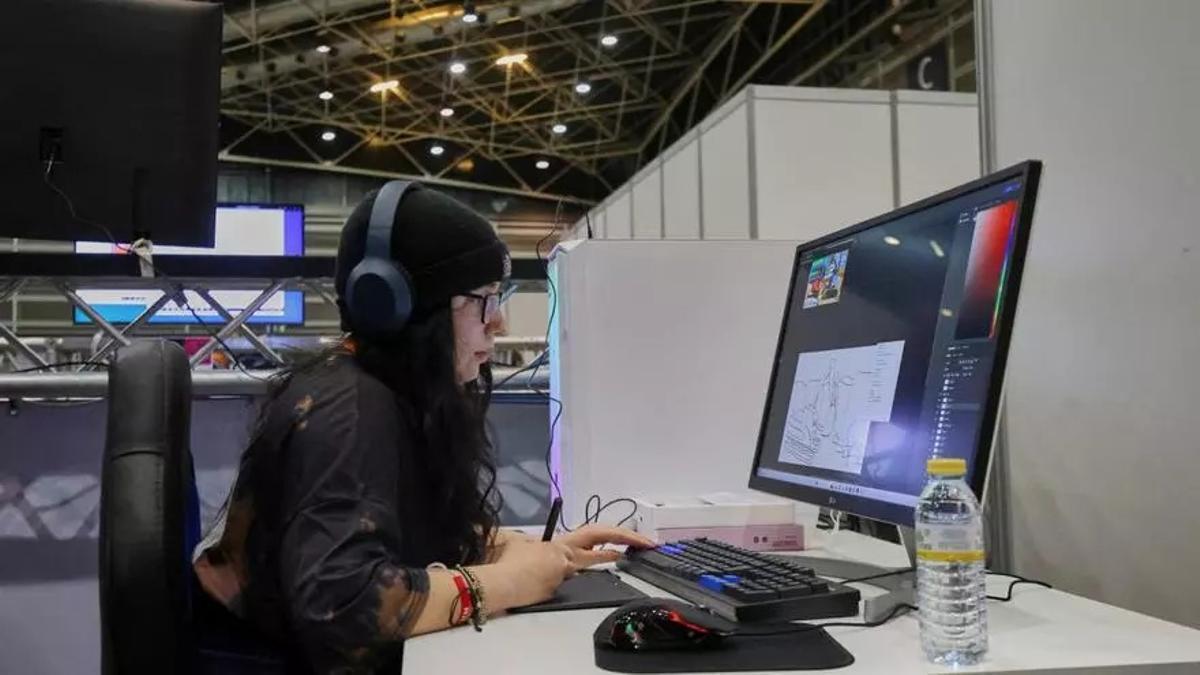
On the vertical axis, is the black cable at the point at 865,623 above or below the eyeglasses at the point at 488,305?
below

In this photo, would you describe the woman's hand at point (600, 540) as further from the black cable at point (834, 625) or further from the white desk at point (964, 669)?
the black cable at point (834, 625)

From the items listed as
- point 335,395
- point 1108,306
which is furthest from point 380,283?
point 1108,306

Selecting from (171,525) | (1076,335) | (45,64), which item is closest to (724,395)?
(1076,335)

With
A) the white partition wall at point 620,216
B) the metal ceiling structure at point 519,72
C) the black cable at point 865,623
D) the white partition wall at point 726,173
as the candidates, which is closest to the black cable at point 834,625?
the black cable at point 865,623

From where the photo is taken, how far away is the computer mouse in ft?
3.02

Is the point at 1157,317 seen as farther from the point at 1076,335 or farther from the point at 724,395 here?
the point at 724,395

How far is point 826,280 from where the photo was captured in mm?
1466

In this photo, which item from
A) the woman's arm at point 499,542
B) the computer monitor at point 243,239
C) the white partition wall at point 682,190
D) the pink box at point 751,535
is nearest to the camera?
the woman's arm at point 499,542

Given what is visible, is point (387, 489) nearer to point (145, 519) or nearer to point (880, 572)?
point (145, 519)

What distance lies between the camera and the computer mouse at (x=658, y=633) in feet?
3.02

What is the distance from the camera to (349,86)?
9805mm

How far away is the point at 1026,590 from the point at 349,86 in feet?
30.9

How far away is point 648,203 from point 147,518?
3187 millimetres

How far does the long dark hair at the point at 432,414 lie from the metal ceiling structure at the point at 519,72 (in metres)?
5.80
